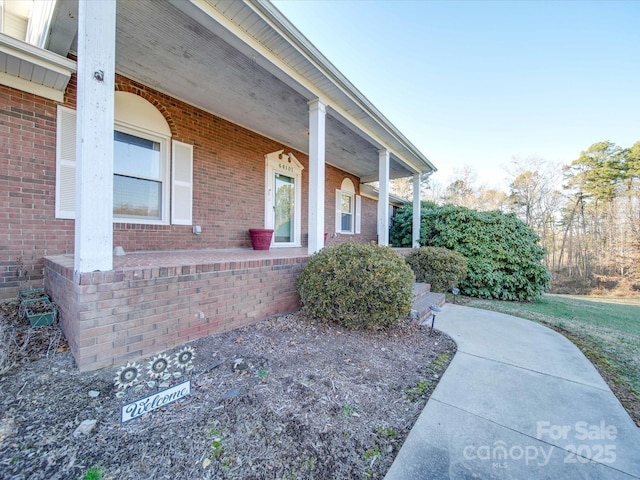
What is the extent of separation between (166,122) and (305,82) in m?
2.67

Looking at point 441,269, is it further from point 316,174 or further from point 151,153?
point 151,153

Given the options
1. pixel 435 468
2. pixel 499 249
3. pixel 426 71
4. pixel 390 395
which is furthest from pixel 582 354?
pixel 426 71

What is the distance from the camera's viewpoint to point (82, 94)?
2119 mm

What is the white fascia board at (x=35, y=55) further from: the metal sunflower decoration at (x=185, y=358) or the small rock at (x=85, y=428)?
the small rock at (x=85, y=428)

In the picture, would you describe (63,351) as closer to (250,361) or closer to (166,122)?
(250,361)

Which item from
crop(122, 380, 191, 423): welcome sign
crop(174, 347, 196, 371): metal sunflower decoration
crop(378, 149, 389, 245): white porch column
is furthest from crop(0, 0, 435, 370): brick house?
crop(122, 380, 191, 423): welcome sign

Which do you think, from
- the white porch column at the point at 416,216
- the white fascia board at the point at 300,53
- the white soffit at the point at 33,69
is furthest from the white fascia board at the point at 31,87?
the white porch column at the point at 416,216

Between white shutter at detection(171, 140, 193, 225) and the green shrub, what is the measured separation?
5.37m

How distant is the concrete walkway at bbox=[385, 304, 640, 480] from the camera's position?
1471mm

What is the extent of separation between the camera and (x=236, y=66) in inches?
152

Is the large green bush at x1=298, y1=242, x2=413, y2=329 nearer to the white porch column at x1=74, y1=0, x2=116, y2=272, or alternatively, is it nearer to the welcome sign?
the welcome sign

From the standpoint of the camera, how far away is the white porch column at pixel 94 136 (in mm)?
2113

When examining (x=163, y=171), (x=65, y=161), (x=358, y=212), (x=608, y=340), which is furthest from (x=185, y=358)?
(x=358, y=212)

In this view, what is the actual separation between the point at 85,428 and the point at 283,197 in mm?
6026
